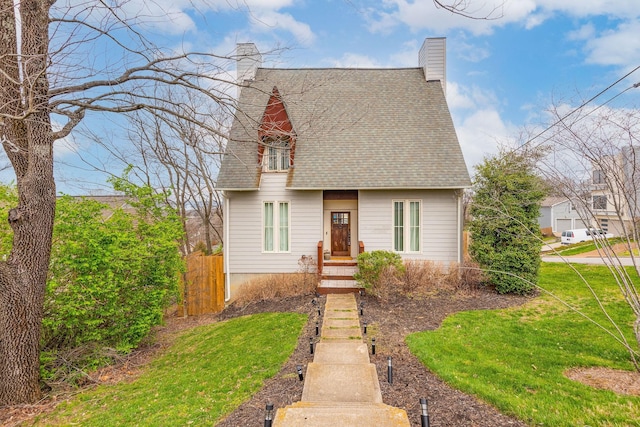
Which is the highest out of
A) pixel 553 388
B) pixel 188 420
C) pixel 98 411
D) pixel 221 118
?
pixel 221 118

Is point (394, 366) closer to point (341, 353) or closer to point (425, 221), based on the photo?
point (341, 353)

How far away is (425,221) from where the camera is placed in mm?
11078

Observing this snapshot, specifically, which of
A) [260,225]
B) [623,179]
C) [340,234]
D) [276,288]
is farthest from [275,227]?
[623,179]

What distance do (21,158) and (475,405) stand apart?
7.75 m

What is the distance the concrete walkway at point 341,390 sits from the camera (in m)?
3.13

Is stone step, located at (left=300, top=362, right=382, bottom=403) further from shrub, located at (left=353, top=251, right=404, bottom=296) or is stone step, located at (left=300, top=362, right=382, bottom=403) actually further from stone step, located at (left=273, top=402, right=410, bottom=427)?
shrub, located at (left=353, top=251, right=404, bottom=296)

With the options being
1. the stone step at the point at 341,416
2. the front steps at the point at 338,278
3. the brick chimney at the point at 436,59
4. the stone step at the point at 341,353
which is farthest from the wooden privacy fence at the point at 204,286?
the brick chimney at the point at 436,59

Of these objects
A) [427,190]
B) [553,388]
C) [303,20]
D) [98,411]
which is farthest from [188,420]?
[427,190]

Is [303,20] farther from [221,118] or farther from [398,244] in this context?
[398,244]

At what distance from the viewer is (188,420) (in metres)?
4.32

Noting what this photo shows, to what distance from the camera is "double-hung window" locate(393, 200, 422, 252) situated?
11156 millimetres

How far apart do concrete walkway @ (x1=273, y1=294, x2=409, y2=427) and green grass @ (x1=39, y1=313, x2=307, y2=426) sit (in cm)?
97

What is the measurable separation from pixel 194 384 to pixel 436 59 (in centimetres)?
1373

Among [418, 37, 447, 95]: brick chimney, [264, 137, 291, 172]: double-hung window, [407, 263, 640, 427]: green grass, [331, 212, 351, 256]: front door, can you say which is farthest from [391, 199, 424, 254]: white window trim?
[418, 37, 447, 95]: brick chimney
